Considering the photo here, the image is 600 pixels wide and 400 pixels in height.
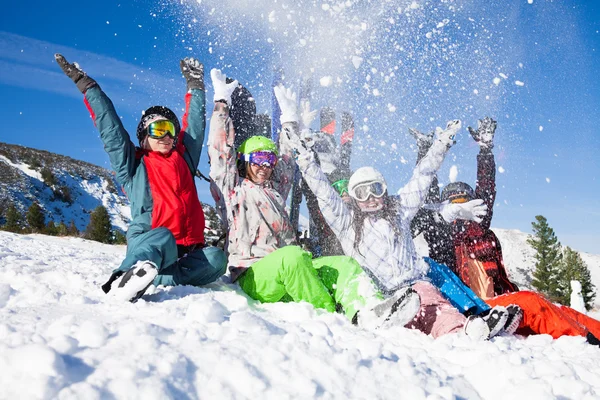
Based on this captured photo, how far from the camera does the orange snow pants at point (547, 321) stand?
322 cm

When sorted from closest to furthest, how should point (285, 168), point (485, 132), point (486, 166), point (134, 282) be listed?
1. point (134, 282)
2. point (285, 168)
3. point (486, 166)
4. point (485, 132)

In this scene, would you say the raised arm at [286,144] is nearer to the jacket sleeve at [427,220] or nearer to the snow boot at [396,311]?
the jacket sleeve at [427,220]

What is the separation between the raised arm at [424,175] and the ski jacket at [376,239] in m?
0.05

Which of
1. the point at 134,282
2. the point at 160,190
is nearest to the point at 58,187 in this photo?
the point at 160,190

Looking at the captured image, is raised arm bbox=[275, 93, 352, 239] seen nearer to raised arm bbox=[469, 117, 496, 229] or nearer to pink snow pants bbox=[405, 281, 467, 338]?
pink snow pants bbox=[405, 281, 467, 338]

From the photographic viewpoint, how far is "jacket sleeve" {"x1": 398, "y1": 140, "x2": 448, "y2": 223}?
4.06m

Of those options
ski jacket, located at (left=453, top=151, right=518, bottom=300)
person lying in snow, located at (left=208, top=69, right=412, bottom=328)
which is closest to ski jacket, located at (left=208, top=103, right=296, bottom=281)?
person lying in snow, located at (left=208, top=69, right=412, bottom=328)

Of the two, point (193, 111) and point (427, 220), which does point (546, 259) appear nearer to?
point (427, 220)

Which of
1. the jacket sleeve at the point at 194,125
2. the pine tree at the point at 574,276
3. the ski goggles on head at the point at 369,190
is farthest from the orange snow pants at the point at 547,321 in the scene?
the pine tree at the point at 574,276

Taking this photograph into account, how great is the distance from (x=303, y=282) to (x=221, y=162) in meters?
1.51

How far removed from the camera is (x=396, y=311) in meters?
2.71

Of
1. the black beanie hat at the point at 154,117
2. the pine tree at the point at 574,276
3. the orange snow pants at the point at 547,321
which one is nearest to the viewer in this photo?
the orange snow pants at the point at 547,321

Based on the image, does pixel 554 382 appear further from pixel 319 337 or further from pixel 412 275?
pixel 412 275

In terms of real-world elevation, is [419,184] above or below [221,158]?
above
